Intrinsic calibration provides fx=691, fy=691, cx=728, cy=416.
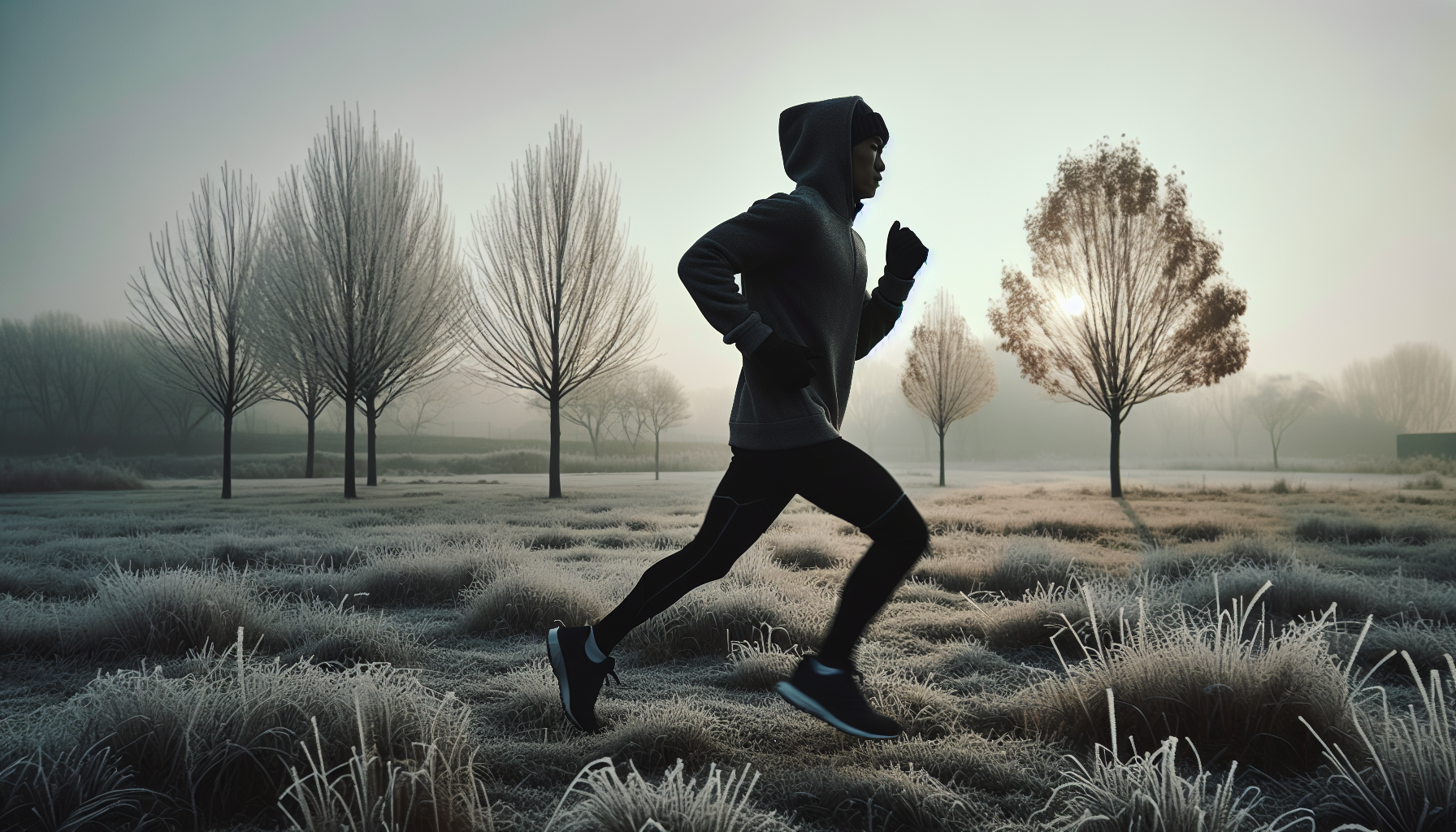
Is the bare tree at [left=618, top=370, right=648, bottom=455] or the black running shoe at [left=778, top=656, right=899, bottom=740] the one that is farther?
the bare tree at [left=618, top=370, right=648, bottom=455]

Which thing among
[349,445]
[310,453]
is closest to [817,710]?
[349,445]

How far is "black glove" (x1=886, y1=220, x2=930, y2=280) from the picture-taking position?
242cm

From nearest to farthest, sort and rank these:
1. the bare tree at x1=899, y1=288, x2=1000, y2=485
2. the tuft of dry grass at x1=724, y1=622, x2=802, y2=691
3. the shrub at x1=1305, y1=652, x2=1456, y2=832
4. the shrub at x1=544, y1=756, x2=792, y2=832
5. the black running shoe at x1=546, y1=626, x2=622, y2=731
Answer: the shrub at x1=544, y1=756, x2=792, y2=832 → the shrub at x1=1305, y1=652, x2=1456, y2=832 → the black running shoe at x1=546, y1=626, x2=622, y2=731 → the tuft of dry grass at x1=724, y1=622, x2=802, y2=691 → the bare tree at x1=899, y1=288, x2=1000, y2=485

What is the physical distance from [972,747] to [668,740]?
90 cm

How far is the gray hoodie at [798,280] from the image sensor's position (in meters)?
1.97

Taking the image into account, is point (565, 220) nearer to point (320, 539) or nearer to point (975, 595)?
point (320, 539)

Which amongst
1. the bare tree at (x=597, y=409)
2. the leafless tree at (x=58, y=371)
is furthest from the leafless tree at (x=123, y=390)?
the bare tree at (x=597, y=409)

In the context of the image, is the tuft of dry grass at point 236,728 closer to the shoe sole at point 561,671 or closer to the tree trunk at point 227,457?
the shoe sole at point 561,671

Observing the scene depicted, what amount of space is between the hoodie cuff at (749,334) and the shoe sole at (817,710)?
99 centimetres

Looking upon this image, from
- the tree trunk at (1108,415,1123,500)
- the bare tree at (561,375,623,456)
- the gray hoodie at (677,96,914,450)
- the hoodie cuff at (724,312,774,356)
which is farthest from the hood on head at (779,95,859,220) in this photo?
the bare tree at (561,375,623,456)

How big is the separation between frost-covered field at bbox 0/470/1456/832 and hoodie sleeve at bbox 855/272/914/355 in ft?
3.77

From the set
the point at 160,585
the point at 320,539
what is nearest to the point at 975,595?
the point at 160,585

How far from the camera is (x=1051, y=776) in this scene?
1894 mm

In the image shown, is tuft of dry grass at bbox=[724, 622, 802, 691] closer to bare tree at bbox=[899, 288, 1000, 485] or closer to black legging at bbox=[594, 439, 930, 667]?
black legging at bbox=[594, 439, 930, 667]
